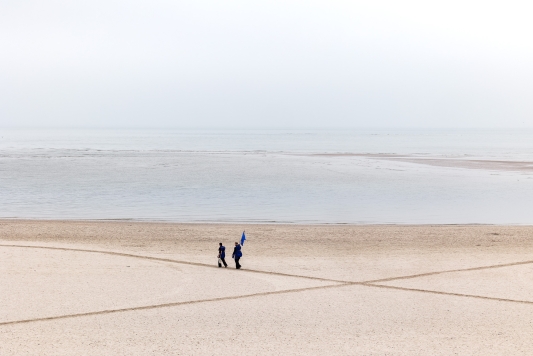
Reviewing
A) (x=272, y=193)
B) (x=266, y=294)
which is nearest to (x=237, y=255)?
(x=266, y=294)

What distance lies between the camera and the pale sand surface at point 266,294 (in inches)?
518

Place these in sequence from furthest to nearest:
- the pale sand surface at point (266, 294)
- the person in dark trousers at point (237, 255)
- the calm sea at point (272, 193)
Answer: the calm sea at point (272, 193) < the person in dark trousers at point (237, 255) < the pale sand surface at point (266, 294)

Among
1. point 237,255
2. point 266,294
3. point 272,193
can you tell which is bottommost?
point 266,294

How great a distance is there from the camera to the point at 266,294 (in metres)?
17.2

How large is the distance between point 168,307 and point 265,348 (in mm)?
4139

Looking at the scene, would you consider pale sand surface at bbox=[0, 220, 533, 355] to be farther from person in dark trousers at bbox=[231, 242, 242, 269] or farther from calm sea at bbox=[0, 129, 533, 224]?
calm sea at bbox=[0, 129, 533, 224]

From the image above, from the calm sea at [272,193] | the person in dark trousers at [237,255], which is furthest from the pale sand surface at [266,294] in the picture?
the calm sea at [272,193]

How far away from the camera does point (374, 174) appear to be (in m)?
59.8

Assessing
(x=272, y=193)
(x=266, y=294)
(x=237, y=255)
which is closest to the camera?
(x=266, y=294)

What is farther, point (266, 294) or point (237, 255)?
point (237, 255)

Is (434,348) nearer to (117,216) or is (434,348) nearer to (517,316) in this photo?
(517,316)

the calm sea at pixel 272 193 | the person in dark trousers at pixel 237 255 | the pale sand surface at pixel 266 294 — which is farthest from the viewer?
the calm sea at pixel 272 193

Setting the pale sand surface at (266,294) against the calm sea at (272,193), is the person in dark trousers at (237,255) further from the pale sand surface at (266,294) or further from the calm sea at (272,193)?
the calm sea at (272,193)

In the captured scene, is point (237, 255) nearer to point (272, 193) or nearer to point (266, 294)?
point (266, 294)
